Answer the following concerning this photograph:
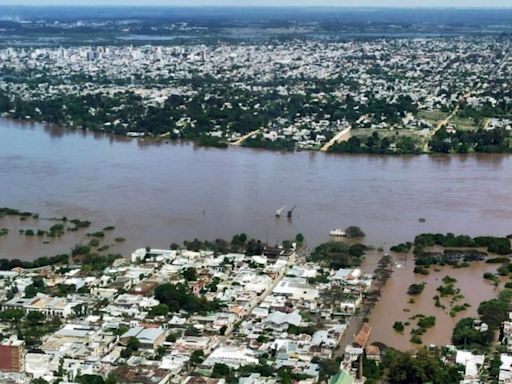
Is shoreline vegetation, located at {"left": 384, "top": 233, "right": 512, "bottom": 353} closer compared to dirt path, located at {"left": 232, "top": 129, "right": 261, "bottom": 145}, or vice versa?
shoreline vegetation, located at {"left": 384, "top": 233, "right": 512, "bottom": 353}

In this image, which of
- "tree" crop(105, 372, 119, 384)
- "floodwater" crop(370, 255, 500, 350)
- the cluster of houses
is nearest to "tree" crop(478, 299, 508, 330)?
"floodwater" crop(370, 255, 500, 350)

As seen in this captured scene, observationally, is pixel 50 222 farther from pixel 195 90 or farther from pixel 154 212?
pixel 195 90

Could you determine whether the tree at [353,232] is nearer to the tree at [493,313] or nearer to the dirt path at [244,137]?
the tree at [493,313]

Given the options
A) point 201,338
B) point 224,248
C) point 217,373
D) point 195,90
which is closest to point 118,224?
point 224,248

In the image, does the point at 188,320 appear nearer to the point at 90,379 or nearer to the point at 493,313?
the point at 90,379

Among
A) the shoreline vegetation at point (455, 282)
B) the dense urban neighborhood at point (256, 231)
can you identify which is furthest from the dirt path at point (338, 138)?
the shoreline vegetation at point (455, 282)

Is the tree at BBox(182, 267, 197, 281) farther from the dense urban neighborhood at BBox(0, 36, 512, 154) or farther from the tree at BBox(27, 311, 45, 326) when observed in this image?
the dense urban neighborhood at BBox(0, 36, 512, 154)

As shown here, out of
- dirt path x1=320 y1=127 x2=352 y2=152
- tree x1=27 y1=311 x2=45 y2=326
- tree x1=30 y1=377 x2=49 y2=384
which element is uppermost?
dirt path x1=320 y1=127 x2=352 y2=152
